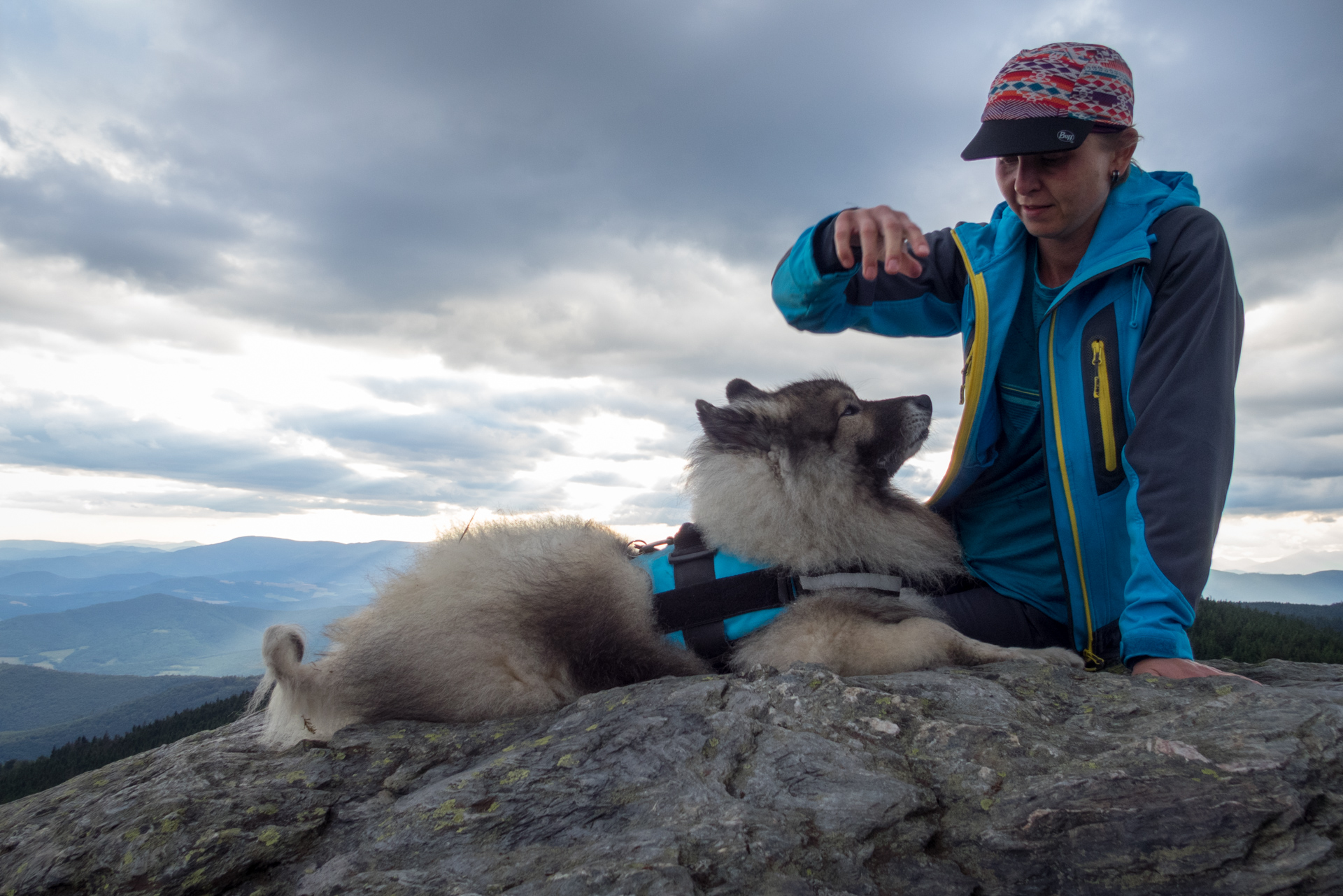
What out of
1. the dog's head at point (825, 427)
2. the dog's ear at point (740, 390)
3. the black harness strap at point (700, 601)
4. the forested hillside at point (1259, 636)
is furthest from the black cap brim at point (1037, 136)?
the forested hillside at point (1259, 636)

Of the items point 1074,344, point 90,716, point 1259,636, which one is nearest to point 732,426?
point 1074,344

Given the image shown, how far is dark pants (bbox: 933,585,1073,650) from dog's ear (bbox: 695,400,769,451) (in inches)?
69.0

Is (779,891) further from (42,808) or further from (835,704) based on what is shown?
(42,808)

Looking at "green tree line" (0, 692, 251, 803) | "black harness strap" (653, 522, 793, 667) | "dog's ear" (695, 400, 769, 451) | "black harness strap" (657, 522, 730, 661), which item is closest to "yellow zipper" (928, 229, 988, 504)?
"dog's ear" (695, 400, 769, 451)

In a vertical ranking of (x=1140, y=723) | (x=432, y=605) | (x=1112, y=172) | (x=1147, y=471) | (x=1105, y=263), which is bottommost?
(x=1140, y=723)

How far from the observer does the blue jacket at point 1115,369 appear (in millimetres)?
3422

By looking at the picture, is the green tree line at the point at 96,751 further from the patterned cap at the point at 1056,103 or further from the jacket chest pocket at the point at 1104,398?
the patterned cap at the point at 1056,103

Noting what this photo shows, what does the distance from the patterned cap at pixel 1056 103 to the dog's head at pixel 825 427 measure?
6.29 feet

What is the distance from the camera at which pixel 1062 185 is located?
3.76 m

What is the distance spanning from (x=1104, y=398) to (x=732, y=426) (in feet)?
7.63

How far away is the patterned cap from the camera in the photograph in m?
3.57

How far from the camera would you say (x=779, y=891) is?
79.2 inches

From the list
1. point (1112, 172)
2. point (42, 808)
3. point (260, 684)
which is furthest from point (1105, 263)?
point (42, 808)

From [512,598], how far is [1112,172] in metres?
4.31
